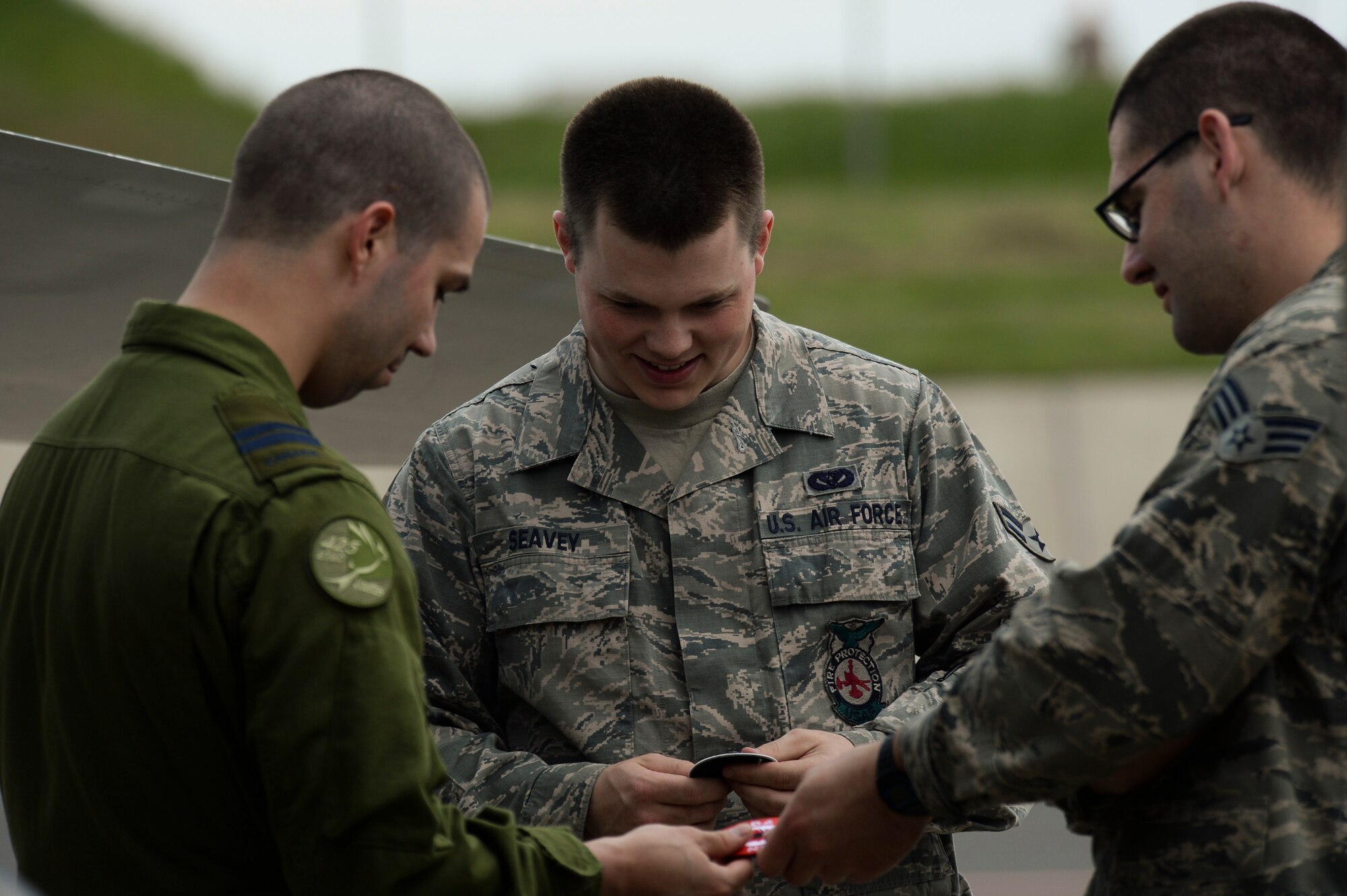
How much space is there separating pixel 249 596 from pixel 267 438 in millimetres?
195

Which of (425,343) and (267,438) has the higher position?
(425,343)

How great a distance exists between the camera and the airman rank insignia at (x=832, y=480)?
8.91ft

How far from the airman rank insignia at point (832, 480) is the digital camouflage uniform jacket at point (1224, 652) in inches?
31.4

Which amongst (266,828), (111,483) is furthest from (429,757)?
(111,483)

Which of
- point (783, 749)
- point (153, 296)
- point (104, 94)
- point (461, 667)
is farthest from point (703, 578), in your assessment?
point (104, 94)

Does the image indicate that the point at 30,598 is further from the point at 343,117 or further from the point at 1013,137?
the point at 1013,137

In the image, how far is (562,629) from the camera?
2631 mm

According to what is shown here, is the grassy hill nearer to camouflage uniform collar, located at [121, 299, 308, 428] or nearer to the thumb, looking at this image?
the thumb

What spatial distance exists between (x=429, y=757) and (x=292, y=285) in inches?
24.4

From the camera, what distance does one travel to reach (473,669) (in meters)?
2.70

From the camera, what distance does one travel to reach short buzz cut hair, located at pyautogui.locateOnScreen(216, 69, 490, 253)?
1.94m

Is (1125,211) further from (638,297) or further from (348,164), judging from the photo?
(348,164)

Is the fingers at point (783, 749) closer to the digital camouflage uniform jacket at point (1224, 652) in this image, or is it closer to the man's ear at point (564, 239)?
the digital camouflage uniform jacket at point (1224, 652)

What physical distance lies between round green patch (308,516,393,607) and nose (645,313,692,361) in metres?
0.91
